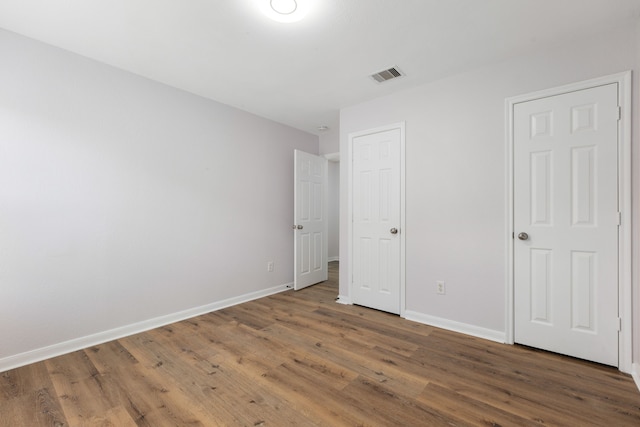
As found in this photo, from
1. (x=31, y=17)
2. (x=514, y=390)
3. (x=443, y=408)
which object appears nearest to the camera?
(x=443, y=408)

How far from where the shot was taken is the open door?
4066mm

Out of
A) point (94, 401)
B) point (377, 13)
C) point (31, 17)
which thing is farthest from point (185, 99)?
point (94, 401)

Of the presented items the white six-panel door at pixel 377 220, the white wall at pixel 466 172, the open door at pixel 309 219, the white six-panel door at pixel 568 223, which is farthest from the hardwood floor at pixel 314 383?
the open door at pixel 309 219

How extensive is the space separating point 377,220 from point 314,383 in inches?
74.4

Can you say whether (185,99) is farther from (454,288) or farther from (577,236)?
(577,236)

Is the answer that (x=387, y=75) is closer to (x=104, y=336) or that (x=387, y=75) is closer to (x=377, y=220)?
(x=377, y=220)

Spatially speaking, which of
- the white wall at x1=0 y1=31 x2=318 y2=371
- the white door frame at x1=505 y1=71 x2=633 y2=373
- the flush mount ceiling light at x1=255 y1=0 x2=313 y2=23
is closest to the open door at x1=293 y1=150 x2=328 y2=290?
the white wall at x1=0 y1=31 x2=318 y2=371

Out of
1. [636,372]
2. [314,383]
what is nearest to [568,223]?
[636,372]

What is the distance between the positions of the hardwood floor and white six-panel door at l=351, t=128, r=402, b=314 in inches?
24.4

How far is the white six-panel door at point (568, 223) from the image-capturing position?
2010 mm

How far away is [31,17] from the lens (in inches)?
75.1

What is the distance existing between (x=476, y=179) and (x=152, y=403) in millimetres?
3026

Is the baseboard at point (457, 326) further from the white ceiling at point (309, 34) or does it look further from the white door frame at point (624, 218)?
the white ceiling at point (309, 34)

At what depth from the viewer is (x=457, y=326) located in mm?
2654
